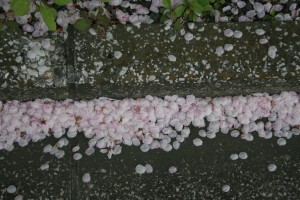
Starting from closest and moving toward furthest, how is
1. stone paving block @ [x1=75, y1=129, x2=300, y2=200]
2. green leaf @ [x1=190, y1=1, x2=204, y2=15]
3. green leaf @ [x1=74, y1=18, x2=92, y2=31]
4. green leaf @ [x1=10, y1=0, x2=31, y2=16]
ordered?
1. green leaf @ [x1=10, y1=0, x2=31, y2=16]
2. green leaf @ [x1=190, y1=1, x2=204, y2=15]
3. green leaf @ [x1=74, y1=18, x2=92, y2=31]
4. stone paving block @ [x1=75, y1=129, x2=300, y2=200]

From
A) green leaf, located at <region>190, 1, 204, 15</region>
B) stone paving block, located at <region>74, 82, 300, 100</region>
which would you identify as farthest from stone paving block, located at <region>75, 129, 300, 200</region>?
green leaf, located at <region>190, 1, 204, 15</region>

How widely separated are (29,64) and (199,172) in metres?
1.27

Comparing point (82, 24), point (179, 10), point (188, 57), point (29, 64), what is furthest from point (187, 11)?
point (29, 64)

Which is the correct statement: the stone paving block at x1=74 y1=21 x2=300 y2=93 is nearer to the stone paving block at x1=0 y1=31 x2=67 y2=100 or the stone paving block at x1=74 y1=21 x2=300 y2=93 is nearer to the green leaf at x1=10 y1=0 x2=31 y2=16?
the stone paving block at x1=0 y1=31 x2=67 y2=100

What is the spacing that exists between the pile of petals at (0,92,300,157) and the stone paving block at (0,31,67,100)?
5.7 inches

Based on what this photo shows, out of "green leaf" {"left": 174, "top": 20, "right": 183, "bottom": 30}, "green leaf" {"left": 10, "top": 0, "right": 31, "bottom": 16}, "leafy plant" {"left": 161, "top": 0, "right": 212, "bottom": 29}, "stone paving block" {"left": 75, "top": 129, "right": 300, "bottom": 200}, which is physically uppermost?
"green leaf" {"left": 10, "top": 0, "right": 31, "bottom": 16}

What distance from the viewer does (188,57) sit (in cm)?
229

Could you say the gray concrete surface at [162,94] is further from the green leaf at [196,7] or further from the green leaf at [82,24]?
the green leaf at [196,7]

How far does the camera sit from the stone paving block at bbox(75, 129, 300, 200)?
2.33 metres

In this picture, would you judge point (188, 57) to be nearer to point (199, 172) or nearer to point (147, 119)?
point (147, 119)

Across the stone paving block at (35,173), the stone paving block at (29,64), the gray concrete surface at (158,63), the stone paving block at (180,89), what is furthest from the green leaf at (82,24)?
the stone paving block at (35,173)

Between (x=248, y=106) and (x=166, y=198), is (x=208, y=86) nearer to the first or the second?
(x=248, y=106)

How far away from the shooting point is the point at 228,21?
7.95ft

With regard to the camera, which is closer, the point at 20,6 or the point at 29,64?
the point at 20,6
